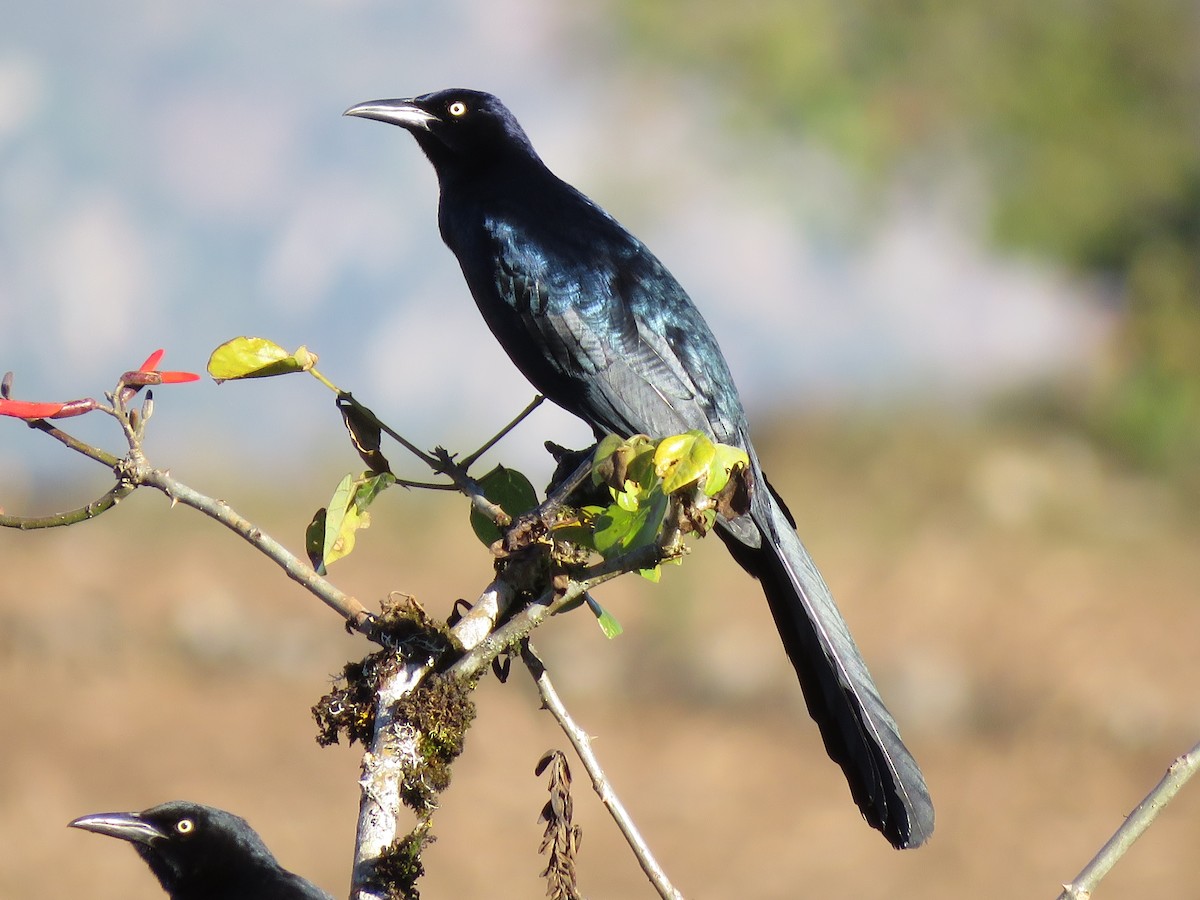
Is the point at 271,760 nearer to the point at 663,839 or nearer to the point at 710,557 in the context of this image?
the point at 663,839

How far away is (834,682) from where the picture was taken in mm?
3361

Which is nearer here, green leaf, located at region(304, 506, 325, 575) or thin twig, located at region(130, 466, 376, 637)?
thin twig, located at region(130, 466, 376, 637)

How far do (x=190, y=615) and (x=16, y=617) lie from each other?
134 centimetres

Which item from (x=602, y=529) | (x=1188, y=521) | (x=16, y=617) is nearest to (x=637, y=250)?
(x=602, y=529)

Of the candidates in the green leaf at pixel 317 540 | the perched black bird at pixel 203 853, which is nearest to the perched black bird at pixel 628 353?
the green leaf at pixel 317 540

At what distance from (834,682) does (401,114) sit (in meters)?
2.40

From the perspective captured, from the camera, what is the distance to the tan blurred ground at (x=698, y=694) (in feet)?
31.3

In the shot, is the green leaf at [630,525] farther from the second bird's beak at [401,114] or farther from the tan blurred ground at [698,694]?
the tan blurred ground at [698,694]

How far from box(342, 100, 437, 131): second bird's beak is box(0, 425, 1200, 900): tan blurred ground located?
561cm

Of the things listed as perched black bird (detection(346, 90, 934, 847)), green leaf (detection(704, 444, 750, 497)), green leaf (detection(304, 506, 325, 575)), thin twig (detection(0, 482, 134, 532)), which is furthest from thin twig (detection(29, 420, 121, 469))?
perched black bird (detection(346, 90, 934, 847))

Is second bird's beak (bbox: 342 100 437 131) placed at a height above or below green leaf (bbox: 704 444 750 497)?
above

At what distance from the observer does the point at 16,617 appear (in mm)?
11398

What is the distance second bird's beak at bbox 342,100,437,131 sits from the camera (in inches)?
180

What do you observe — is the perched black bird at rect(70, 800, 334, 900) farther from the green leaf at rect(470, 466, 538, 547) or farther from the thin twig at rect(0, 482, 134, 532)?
the thin twig at rect(0, 482, 134, 532)
